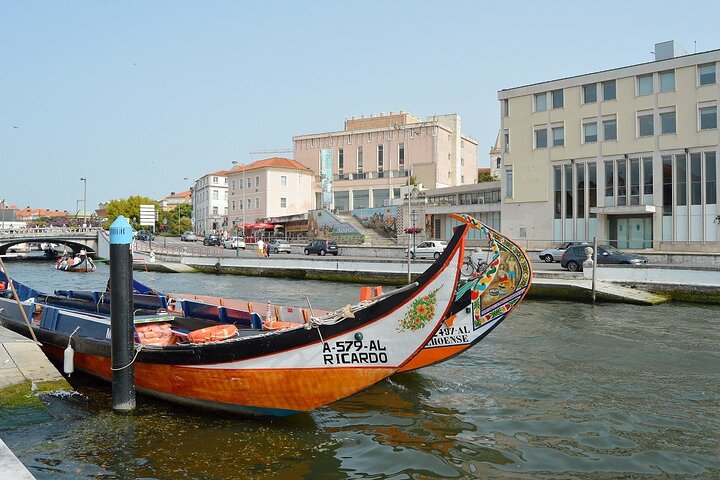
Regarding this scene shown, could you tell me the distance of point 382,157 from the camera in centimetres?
8094

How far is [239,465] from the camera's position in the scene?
7.64 metres

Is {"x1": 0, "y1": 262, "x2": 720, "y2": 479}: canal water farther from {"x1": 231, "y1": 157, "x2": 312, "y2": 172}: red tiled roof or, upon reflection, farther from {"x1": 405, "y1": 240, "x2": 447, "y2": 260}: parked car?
{"x1": 231, "y1": 157, "x2": 312, "y2": 172}: red tiled roof

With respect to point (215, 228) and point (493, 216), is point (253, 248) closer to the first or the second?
point (493, 216)


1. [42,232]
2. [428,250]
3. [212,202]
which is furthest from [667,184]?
[212,202]

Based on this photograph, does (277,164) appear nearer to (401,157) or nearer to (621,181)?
(401,157)

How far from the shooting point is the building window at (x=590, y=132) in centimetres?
4362

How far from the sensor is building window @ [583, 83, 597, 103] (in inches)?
1714

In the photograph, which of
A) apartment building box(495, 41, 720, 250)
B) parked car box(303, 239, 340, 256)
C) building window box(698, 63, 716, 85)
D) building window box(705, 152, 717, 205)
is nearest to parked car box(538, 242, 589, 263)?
apartment building box(495, 41, 720, 250)

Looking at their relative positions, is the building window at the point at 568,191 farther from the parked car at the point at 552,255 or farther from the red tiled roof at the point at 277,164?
the red tiled roof at the point at 277,164

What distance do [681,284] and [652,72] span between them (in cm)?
2309

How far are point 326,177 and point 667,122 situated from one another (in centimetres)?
4530

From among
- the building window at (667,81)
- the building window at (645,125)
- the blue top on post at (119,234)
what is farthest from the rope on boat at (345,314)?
the building window at (667,81)

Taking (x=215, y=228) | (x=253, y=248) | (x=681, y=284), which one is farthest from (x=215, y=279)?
(x=215, y=228)

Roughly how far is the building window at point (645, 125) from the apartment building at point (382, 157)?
116 ft
